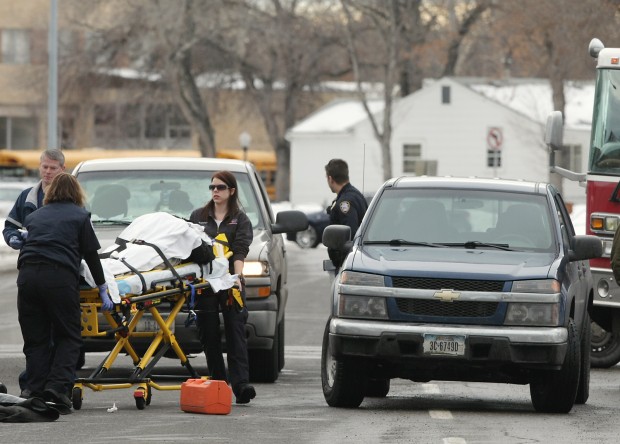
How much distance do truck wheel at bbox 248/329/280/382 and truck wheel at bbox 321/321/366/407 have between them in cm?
187

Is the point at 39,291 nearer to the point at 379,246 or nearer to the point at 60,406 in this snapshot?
the point at 60,406

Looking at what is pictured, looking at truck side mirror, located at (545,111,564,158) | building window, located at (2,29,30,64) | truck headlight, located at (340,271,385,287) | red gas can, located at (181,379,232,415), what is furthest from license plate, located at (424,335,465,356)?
building window, located at (2,29,30,64)

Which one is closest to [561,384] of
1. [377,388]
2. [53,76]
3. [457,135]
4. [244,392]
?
[377,388]

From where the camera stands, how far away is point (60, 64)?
2795 inches

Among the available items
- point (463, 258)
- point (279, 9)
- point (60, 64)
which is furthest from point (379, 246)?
point (60, 64)

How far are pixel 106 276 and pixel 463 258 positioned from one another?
2.51 metres

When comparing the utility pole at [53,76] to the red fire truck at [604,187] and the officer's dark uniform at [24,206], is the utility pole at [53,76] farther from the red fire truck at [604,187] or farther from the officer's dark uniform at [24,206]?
the officer's dark uniform at [24,206]

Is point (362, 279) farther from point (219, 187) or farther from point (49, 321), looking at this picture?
point (49, 321)

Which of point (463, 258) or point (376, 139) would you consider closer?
point (463, 258)

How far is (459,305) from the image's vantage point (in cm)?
1216

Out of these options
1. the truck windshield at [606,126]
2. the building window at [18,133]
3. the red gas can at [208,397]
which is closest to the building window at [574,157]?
the building window at [18,133]

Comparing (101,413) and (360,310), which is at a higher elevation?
(360,310)

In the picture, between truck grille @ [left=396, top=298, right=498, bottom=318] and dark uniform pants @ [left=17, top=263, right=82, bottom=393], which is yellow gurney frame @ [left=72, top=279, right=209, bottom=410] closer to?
dark uniform pants @ [left=17, top=263, right=82, bottom=393]

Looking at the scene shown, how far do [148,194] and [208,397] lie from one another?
3748mm
